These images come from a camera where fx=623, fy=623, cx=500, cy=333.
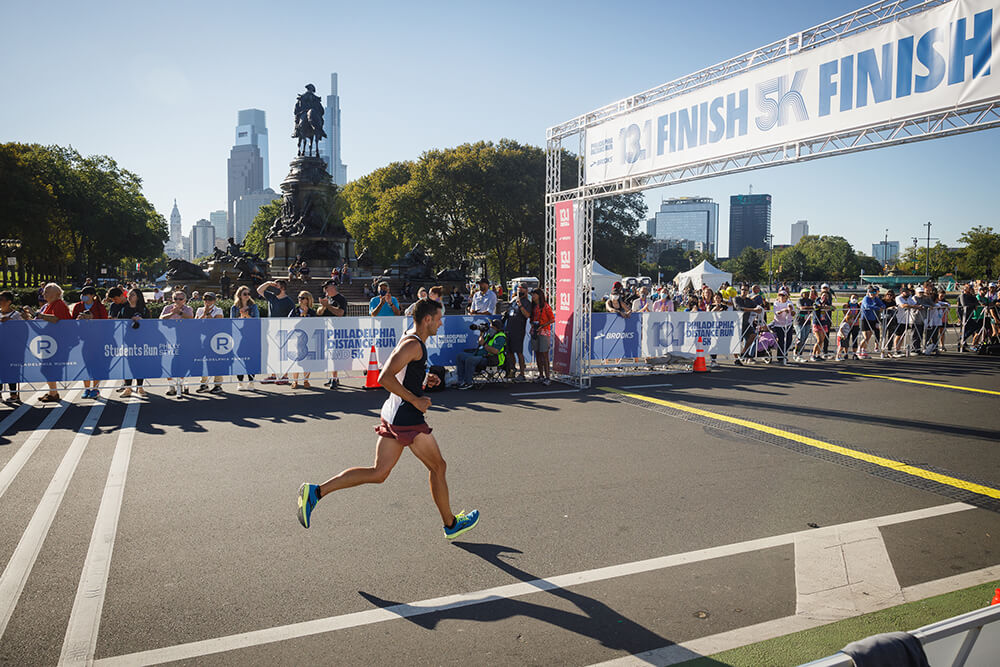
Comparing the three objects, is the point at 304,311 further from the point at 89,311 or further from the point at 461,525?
the point at 461,525

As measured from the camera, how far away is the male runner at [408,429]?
4.61 meters

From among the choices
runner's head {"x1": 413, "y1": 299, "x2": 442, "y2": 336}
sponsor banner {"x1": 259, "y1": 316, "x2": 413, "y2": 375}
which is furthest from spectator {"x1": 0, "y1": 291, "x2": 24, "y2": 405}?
runner's head {"x1": 413, "y1": 299, "x2": 442, "y2": 336}

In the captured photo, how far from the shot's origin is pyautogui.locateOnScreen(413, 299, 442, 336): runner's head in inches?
185

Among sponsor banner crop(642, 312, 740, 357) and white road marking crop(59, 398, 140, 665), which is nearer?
white road marking crop(59, 398, 140, 665)

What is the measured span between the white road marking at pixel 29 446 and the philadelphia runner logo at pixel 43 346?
0.81 m

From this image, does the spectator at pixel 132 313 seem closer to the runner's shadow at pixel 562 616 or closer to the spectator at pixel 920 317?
the runner's shadow at pixel 562 616

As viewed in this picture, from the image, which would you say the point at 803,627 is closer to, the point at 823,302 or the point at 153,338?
the point at 153,338

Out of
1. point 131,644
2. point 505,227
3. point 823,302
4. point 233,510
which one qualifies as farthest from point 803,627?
point 505,227

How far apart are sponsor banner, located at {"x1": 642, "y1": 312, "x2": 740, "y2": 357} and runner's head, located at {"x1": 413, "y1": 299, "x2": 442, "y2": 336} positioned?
10711mm

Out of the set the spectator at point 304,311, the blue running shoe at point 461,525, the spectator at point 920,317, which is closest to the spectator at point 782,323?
the spectator at point 920,317

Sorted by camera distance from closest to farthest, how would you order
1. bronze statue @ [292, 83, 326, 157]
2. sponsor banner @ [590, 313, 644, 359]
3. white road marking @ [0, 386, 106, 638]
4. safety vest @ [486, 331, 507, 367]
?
white road marking @ [0, 386, 106, 638]
safety vest @ [486, 331, 507, 367]
sponsor banner @ [590, 313, 644, 359]
bronze statue @ [292, 83, 326, 157]

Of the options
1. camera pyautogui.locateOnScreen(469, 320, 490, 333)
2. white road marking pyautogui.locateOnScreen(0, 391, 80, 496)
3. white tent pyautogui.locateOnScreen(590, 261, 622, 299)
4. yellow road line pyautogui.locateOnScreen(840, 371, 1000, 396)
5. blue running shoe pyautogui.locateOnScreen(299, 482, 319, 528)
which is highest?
white tent pyautogui.locateOnScreen(590, 261, 622, 299)

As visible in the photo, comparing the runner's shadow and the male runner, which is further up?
the male runner

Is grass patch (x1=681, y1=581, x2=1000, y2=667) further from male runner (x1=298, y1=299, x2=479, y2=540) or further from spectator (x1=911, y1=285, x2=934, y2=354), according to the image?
spectator (x1=911, y1=285, x2=934, y2=354)
